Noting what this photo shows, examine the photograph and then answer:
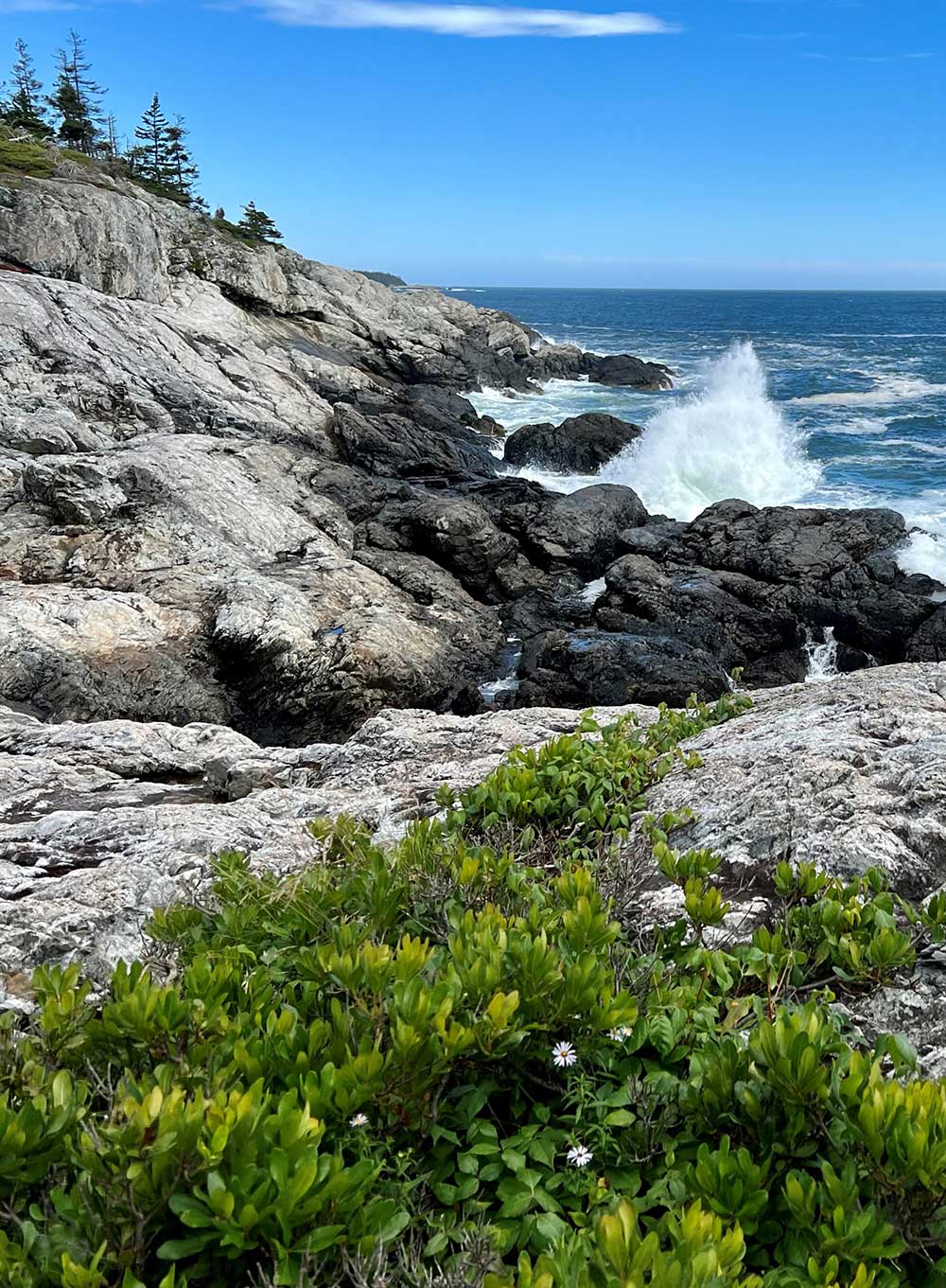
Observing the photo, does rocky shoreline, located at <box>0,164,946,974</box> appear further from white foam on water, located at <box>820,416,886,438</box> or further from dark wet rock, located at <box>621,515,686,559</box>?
white foam on water, located at <box>820,416,886,438</box>

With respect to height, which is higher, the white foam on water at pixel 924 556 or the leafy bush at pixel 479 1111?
the leafy bush at pixel 479 1111

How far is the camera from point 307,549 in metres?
16.8

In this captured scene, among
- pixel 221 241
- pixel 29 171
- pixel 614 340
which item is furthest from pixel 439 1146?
pixel 614 340

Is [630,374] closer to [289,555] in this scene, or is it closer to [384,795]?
[289,555]

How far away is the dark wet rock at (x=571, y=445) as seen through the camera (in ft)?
101

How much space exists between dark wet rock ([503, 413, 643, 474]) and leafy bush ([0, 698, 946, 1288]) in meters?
29.0

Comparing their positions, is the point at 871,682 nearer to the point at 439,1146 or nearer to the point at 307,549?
the point at 439,1146

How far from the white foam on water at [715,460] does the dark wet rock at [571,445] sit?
2.24 feet

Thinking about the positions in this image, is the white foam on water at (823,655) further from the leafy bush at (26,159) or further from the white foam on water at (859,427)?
the leafy bush at (26,159)

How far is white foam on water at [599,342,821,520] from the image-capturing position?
27328 millimetres

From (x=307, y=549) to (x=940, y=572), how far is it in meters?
14.4

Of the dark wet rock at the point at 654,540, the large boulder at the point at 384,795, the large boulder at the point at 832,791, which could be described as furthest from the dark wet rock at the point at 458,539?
the large boulder at the point at 832,791

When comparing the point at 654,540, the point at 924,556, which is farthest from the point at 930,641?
the point at 654,540

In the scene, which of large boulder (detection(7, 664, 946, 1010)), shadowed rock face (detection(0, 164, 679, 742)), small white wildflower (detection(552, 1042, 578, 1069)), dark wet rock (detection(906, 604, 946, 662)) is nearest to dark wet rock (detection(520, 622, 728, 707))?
shadowed rock face (detection(0, 164, 679, 742))
